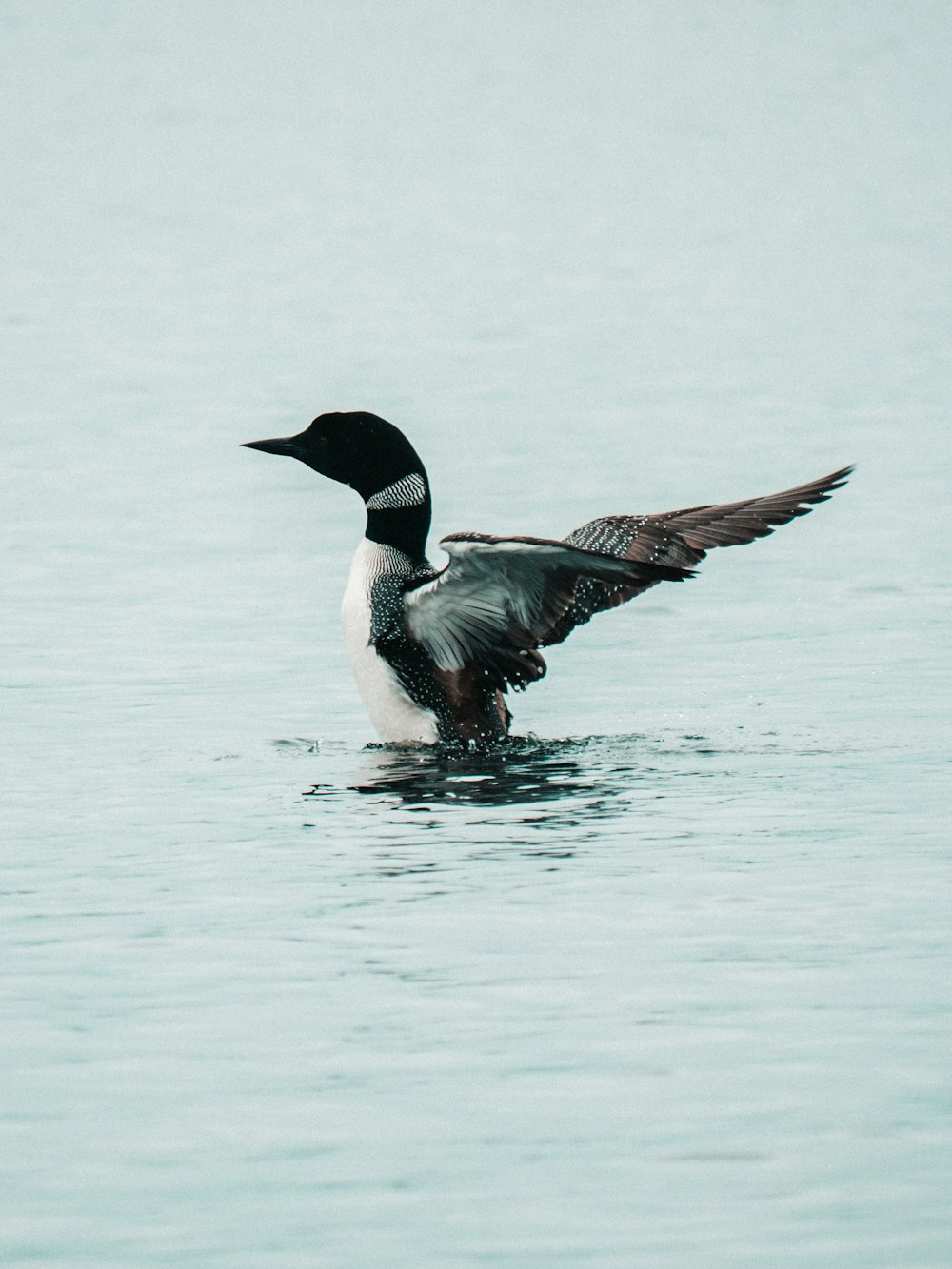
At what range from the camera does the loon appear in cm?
732

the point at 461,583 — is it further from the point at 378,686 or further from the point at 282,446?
the point at 282,446

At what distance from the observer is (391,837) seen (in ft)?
21.3

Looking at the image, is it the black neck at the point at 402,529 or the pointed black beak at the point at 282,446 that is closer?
the black neck at the point at 402,529

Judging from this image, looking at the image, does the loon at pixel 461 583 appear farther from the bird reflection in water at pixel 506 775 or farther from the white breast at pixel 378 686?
the bird reflection in water at pixel 506 775

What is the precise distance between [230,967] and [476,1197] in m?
1.37

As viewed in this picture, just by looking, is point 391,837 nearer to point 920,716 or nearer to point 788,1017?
point 788,1017

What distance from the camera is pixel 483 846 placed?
6.40 metres

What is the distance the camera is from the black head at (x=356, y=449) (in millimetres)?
8469

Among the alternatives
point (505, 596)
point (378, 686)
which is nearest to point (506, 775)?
point (505, 596)

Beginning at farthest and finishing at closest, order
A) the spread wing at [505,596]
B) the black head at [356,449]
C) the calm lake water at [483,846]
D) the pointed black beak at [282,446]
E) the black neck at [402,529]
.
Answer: the pointed black beak at [282,446] → the black head at [356,449] → the black neck at [402,529] → the spread wing at [505,596] → the calm lake water at [483,846]

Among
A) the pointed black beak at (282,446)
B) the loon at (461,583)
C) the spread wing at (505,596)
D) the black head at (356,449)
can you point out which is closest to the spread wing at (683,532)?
the loon at (461,583)

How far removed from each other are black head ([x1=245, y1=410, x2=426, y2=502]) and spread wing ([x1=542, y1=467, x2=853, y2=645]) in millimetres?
648

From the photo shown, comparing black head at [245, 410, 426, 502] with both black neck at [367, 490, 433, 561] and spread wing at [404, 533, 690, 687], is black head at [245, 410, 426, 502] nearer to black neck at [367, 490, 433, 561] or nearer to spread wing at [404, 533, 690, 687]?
black neck at [367, 490, 433, 561]

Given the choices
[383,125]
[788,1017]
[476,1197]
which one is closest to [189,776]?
[788,1017]
